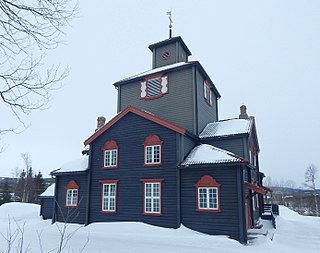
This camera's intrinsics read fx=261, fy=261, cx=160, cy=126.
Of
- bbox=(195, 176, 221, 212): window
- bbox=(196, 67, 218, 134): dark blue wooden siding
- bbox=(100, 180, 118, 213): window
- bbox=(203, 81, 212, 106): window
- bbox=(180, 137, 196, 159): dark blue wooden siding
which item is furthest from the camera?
bbox=(203, 81, 212, 106): window

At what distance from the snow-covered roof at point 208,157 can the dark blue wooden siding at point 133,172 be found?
1096mm

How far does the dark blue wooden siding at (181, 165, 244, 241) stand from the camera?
44.6 ft

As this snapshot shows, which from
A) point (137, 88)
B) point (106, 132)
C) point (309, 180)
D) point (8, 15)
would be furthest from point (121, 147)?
point (309, 180)

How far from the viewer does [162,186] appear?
52.2 ft

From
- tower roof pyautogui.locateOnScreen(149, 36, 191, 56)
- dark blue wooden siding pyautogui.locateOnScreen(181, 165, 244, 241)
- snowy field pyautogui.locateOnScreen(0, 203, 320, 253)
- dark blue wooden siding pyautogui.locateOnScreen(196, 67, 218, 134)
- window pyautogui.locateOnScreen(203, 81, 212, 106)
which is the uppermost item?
tower roof pyautogui.locateOnScreen(149, 36, 191, 56)

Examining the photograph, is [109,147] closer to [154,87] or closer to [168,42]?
[154,87]

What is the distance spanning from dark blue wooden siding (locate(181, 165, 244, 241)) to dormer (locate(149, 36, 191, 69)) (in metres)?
10.7

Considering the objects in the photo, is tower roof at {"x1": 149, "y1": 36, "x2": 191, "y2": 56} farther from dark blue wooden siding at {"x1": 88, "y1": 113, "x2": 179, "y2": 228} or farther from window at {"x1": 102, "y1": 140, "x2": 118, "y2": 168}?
window at {"x1": 102, "y1": 140, "x2": 118, "y2": 168}

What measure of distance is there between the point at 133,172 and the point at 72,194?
579 centimetres

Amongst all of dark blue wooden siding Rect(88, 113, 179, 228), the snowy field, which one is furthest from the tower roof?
the snowy field

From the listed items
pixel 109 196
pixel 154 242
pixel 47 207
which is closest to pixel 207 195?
pixel 154 242

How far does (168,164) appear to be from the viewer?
1602 cm

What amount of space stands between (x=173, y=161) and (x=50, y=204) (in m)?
14.3

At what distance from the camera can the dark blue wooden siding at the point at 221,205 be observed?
535 inches
